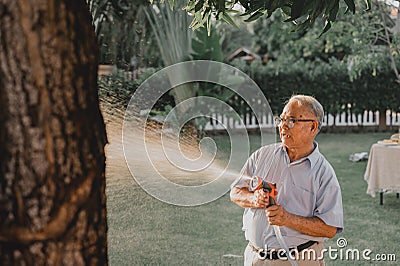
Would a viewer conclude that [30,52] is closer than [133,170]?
Yes

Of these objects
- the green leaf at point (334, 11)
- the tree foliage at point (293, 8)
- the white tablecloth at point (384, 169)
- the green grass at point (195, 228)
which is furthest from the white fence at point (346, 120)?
the green leaf at point (334, 11)

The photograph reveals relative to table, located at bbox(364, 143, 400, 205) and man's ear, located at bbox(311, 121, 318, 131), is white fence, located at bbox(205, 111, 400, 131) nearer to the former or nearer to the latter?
table, located at bbox(364, 143, 400, 205)

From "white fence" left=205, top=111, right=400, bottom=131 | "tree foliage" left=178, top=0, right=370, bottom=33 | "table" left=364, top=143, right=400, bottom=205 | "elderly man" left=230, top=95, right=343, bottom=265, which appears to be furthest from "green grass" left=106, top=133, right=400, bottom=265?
"white fence" left=205, top=111, right=400, bottom=131

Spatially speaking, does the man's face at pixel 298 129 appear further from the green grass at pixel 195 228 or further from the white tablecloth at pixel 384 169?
the white tablecloth at pixel 384 169

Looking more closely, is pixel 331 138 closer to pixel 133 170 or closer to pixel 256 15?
pixel 133 170

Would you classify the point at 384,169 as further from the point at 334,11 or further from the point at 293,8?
the point at 293,8

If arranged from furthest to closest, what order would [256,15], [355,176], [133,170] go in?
1. [355,176]
2. [133,170]
3. [256,15]

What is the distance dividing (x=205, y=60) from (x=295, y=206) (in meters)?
11.1

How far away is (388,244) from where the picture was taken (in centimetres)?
588

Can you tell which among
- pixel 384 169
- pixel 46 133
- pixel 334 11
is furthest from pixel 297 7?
pixel 384 169

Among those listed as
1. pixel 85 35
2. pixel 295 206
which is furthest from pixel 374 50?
pixel 85 35

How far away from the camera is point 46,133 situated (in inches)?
37.1

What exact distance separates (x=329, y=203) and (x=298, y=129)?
13.1 inches

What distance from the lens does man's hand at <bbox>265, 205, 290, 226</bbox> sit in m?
2.52
